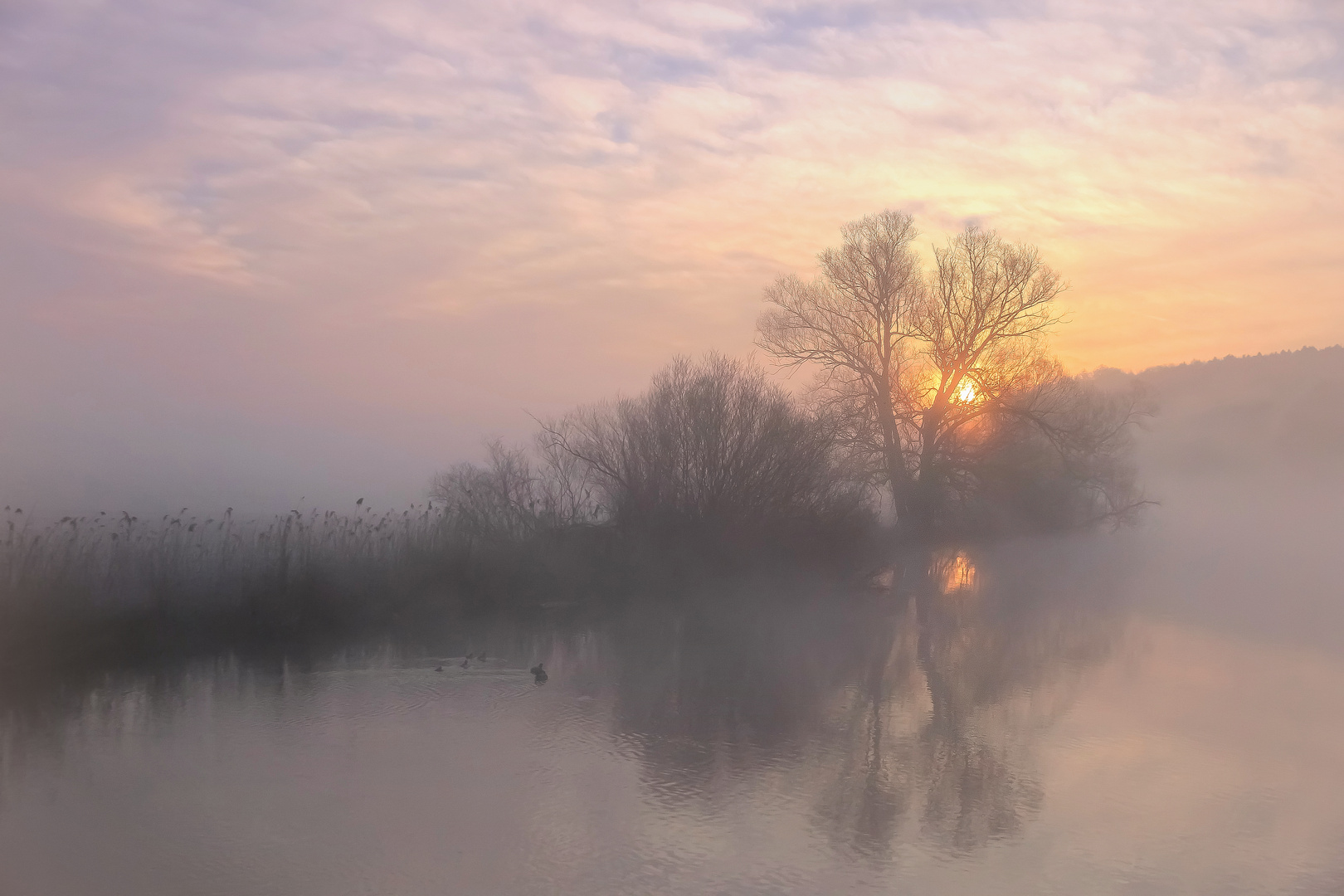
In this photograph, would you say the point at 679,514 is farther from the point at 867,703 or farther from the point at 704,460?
the point at 867,703

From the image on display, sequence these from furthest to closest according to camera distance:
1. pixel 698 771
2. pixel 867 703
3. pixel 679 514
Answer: pixel 679 514 < pixel 867 703 < pixel 698 771

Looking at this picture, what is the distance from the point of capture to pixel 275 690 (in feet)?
33.6

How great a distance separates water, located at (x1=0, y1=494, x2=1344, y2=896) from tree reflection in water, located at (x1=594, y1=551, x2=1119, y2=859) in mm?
46

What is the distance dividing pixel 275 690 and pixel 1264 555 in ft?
88.3

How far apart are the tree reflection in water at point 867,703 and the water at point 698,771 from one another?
0.05 m

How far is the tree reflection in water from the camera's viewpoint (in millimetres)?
7047

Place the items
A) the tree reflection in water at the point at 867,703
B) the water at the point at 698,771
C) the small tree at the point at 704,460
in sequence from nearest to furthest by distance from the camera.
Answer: the water at the point at 698,771 → the tree reflection in water at the point at 867,703 → the small tree at the point at 704,460

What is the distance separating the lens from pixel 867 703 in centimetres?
1011

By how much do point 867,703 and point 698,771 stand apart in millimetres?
2958

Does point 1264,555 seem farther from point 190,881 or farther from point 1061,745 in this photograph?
point 190,881

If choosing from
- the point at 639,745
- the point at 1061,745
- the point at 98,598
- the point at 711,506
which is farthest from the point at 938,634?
the point at 98,598

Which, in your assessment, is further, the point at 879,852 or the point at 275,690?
the point at 275,690

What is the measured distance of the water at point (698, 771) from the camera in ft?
19.1

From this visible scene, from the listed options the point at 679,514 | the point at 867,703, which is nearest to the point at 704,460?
the point at 679,514
